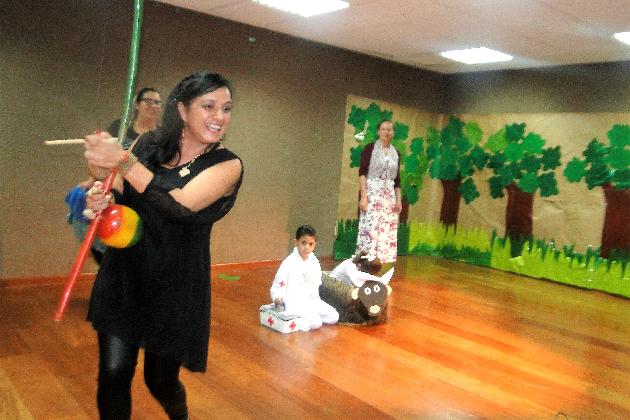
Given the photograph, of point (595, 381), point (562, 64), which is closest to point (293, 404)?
point (595, 381)

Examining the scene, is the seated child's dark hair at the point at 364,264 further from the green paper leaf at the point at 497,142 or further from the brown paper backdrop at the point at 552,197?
the green paper leaf at the point at 497,142

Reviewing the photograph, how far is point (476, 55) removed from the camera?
5852 mm

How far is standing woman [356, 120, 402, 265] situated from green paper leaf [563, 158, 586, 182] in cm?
196

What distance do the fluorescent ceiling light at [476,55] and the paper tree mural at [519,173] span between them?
0.83m

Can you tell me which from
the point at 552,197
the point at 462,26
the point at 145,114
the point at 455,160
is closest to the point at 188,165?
the point at 145,114

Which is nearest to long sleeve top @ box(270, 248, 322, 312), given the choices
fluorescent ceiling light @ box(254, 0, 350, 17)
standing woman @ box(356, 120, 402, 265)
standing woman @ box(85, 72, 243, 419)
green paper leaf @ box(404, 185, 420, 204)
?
standing woman @ box(356, 120, 402, 265)

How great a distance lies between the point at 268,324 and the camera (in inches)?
145

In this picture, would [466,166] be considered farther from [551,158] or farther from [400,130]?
[551,158]

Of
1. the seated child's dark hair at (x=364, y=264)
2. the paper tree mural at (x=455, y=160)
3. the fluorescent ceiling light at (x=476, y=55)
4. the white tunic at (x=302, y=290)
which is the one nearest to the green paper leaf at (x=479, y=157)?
the paper tree mural at (x=455, y=160)

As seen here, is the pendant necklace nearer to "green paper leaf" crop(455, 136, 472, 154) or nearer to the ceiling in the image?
the ceiling

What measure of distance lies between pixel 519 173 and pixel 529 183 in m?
0.16

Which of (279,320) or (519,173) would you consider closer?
(279,320)

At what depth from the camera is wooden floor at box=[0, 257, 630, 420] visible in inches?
101

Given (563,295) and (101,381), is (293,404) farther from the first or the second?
(563,295)
